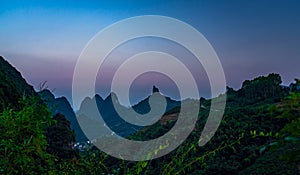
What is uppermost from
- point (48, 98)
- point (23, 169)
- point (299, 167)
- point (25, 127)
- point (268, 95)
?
point (268, 95)

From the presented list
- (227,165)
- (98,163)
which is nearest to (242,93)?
(227,165)

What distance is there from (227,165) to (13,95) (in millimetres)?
7122

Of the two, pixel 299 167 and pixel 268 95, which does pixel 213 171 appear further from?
pixel 268 95

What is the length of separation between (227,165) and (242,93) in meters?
21.4

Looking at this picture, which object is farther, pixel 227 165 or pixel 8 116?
pixel 227 165

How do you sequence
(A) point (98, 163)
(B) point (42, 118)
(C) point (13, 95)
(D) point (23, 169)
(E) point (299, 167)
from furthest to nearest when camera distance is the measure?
(C) point (13, 95) < (E) point (299, 167) < (A) point (98, 163) < (B) point (42, 118) < (D) point (23, 169)

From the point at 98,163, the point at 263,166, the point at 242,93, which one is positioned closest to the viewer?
the point at 98,163

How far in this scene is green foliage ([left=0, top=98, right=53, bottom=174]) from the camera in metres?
1.78

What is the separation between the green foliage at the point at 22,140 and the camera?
1780mm

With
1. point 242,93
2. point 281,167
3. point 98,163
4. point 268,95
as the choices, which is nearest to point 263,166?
point 281,167

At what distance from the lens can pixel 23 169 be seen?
1833 mm

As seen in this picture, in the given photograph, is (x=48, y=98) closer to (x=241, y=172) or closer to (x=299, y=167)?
(x=299, y=167)

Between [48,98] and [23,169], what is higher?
[48,98]

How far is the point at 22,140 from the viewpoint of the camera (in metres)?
1.90
